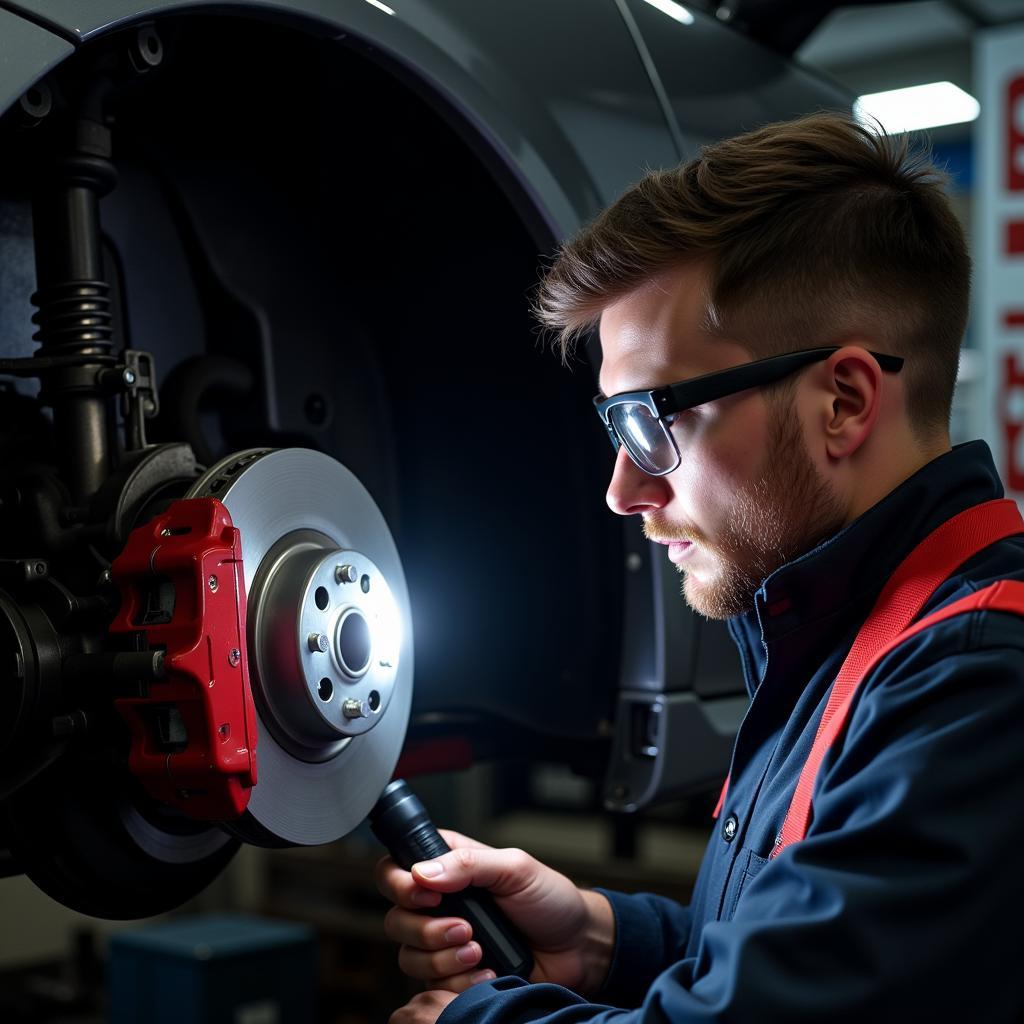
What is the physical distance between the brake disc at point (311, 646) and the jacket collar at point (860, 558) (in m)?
0.27

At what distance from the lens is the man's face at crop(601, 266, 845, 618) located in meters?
0.81

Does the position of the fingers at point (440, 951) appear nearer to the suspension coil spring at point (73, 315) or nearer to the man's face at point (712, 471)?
the man's face at point (712, 471)

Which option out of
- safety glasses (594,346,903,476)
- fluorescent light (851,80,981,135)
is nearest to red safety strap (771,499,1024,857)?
safety glasses (594,346,903,476)

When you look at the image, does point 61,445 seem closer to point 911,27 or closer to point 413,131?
point 413,131

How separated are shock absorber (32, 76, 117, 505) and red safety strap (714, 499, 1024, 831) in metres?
0.49

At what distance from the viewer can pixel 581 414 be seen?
3.68 ft

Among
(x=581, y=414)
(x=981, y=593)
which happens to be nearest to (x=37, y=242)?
(x=581, y=414)

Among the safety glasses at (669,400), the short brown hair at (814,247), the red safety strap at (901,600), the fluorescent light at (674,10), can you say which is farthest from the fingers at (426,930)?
the fluorescent light at (674,10)

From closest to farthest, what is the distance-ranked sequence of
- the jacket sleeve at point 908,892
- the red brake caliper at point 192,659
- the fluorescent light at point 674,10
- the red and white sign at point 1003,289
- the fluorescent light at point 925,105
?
the jacket sleeve at point 908,892 → the red brake caliper at point 192,659 → the fluorescent light at point 674,10 → the red and white sign at point 1003,289 → the fluorescent light at point 925,105

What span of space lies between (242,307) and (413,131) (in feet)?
0.71

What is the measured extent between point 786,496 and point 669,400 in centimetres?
10

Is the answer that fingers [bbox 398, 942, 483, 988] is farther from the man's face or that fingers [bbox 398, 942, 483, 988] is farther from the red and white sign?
the red and white sign

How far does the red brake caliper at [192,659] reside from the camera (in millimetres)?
703

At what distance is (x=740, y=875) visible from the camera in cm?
81
